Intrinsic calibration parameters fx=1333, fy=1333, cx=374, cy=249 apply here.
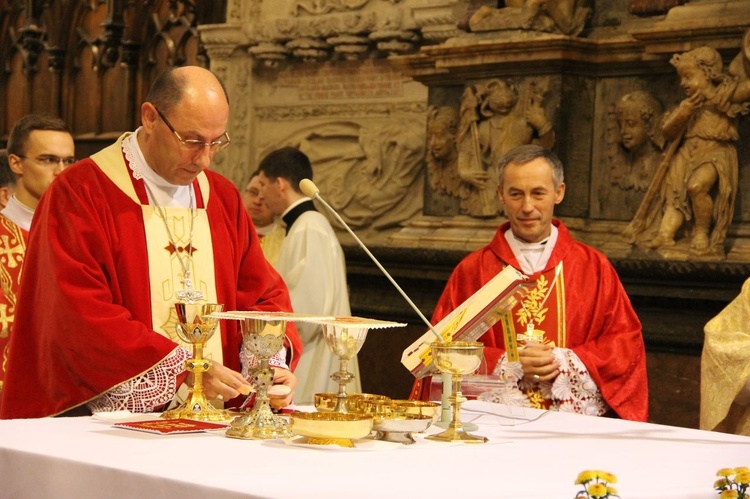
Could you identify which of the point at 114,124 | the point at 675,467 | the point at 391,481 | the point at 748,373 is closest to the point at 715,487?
the point at 675,467

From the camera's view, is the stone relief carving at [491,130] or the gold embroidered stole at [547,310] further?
the stone relief carving at [491,130]

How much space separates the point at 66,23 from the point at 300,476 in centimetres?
971

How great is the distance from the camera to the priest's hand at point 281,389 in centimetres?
359

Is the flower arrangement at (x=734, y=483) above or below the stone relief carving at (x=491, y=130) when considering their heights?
below

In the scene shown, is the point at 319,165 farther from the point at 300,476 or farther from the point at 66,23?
the point at 300,476

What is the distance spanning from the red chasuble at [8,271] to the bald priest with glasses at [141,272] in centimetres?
139

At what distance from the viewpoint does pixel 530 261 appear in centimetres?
500

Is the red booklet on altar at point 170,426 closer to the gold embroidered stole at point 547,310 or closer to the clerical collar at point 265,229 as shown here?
the gold embroidered stole at point 547,310

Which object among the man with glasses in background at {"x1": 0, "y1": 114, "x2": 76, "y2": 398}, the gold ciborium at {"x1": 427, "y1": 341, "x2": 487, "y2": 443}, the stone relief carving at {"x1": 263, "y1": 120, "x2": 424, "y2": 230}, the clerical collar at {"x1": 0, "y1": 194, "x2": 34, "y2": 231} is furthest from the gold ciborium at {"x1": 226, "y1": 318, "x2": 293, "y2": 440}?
the stone relief carving at {"x1": 263, "y1": 120, "x2": 424, "y2": 230}

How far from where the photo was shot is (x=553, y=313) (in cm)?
489

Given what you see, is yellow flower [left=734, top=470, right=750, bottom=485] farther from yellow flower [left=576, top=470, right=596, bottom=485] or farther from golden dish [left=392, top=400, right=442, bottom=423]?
golden dish [left=392, top=400, right=442, bottom=423]

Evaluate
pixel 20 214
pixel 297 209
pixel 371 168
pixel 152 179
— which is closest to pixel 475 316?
pixel 152 179

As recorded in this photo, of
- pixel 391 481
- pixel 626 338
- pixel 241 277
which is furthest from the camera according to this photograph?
pixel 626 338

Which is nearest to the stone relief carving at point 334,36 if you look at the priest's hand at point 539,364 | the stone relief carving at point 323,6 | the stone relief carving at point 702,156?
the stone relief carving at point 323,6
